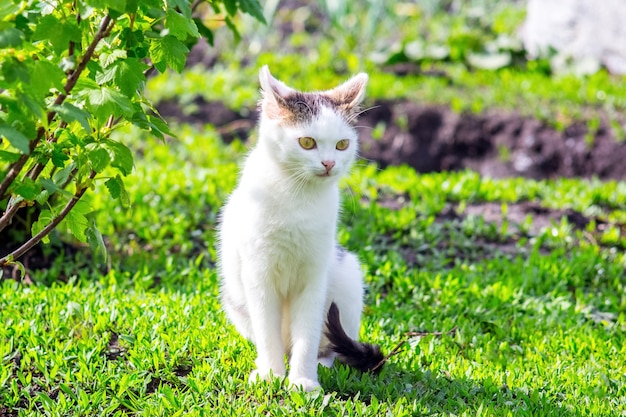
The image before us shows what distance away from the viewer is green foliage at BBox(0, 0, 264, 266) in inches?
93.4

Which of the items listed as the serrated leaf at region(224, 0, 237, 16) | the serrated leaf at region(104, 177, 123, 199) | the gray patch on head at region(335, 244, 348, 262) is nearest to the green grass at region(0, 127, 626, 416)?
the gray patch on head at region(335, 244, 348, 262)

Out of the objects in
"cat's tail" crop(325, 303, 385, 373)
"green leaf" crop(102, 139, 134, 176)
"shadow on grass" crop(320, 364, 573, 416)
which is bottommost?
"shadow on grass" crop(320, 364, 573, 416)

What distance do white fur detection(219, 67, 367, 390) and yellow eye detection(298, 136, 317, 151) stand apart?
0.02 metres

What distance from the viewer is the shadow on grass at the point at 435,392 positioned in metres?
3.29

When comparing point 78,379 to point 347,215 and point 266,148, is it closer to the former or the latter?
point 266,148

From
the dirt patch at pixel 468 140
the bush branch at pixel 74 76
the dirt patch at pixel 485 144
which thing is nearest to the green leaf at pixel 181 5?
the bush branch at pixel 74 76

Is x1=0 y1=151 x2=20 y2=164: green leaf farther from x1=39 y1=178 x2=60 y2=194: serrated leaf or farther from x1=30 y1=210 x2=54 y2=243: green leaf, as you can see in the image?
x1=30 y1=210 x2=54 y2=243: green leaf

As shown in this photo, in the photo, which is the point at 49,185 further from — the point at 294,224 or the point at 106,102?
the point at 294,224

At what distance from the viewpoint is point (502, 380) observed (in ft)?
11.9

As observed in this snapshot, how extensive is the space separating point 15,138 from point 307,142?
4.16ft

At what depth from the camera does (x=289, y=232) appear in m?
3.31

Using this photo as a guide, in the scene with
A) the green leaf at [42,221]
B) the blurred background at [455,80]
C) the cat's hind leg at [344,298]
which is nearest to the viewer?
the green leaf at [42,221]

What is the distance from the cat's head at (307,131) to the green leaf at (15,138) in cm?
120

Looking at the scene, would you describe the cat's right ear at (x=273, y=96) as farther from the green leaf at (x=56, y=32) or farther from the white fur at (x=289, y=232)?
the green leaf at (x=56, y=32)
